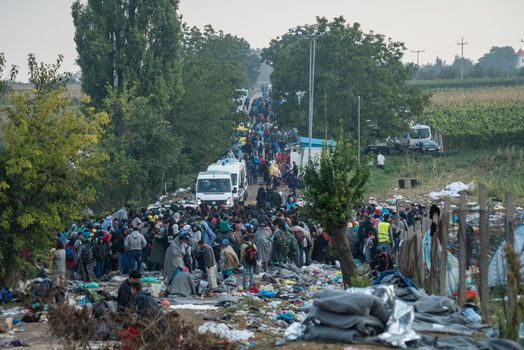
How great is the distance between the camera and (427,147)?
61000 mm

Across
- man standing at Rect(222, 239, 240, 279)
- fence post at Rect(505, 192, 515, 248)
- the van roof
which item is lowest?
man standing at Rect(222, 239, 240, 279)

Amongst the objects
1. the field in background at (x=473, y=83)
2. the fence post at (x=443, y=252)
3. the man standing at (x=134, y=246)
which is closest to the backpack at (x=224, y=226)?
the man standing at (x=134, y=246)

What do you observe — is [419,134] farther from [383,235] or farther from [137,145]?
[383,235]

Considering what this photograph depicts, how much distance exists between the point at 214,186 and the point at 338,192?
69.3ft

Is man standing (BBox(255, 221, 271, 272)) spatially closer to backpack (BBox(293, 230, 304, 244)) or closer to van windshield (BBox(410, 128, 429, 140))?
backpack (BBox(293, 230, 304, 244))

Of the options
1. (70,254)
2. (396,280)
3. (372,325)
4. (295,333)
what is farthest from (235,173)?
(372,325)

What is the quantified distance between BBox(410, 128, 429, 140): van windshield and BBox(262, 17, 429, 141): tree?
1.16 m

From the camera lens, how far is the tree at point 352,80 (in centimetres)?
5862

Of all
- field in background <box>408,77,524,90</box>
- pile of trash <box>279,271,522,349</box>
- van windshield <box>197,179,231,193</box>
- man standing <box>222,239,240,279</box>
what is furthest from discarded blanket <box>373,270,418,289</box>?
field in background <box>408,77,524,90</box>

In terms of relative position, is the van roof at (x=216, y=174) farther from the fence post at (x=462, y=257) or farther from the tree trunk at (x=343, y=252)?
the fence post at (x=462, y=257)

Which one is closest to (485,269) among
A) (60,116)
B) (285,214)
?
(60,116)

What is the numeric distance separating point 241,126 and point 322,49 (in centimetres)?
875

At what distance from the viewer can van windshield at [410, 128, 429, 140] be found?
61.6 m

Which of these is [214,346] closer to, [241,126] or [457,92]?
[241,126]
